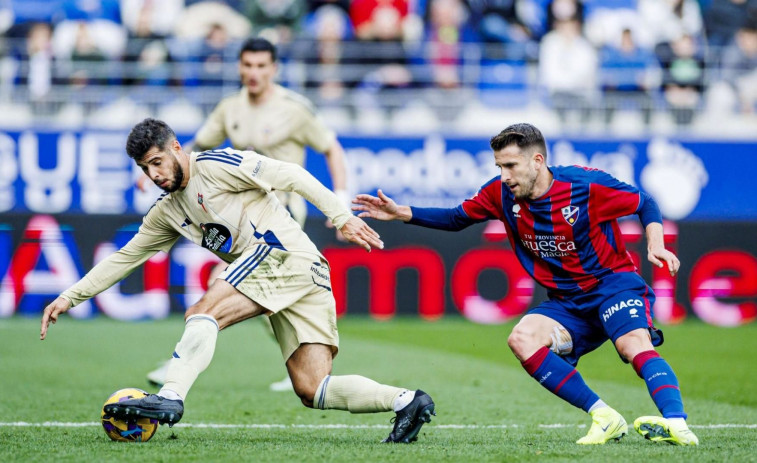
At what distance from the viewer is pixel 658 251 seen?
18.9ft

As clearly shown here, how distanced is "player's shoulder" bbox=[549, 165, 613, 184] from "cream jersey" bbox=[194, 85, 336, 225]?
3198 millimetres

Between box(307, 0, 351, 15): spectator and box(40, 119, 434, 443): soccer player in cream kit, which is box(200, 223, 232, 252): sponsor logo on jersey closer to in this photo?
box(40, 119, 434, 443): soccer player in cream kit

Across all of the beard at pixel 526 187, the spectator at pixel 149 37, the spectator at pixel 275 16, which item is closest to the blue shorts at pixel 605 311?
the beard at pixel 526 187

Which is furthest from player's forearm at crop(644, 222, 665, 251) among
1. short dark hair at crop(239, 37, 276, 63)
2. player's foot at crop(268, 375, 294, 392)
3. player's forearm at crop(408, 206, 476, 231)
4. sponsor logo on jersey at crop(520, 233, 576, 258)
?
player's foot at crop(268, 375, 294, 392)

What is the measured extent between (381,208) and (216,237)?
3.08ft

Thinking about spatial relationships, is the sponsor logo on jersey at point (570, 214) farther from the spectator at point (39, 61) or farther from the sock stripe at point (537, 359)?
the spectator at point (39, 61)

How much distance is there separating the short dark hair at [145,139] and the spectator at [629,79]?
12297 mm

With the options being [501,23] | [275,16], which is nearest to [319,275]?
[275,16]

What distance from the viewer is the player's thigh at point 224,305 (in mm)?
5746

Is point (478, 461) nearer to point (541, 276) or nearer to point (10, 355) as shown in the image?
point (541, 276)

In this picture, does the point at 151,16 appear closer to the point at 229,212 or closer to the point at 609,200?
the point at 229,212

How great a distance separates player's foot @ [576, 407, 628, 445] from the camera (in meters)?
5.83

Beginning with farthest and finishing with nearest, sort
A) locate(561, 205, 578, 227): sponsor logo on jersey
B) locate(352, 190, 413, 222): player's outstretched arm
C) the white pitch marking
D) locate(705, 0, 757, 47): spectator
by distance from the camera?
locate(705, 0, 757, 47): spectator → the white pitch marking → locate(352, 190, 413, 222): player's outstretched arm → locate(561, 205, 578, 227): sponsor logo on jersey

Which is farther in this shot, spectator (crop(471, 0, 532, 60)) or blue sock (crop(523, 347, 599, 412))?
spectator (crop(471, 0, 532, 60))
